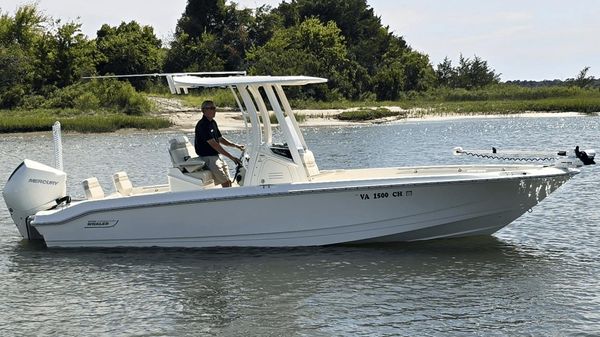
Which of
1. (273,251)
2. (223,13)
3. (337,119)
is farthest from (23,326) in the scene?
(223,13)

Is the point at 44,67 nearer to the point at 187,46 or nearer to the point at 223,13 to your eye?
the point at 187,46

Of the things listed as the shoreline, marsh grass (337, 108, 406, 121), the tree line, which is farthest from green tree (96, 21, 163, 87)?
marsh grass (337, 108, 406, 121)

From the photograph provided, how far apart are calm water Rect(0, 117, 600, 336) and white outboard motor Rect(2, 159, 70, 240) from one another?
631 millimetres

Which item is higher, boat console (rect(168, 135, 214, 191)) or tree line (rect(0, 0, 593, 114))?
tree line (rect(0, 0, 593, 114))

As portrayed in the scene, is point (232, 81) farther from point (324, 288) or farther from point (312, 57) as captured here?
point (312, 57)

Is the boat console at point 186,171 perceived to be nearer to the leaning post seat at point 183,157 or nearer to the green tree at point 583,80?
the leaning post seat at point 183,157

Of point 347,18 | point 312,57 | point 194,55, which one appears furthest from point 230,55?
point 347,18

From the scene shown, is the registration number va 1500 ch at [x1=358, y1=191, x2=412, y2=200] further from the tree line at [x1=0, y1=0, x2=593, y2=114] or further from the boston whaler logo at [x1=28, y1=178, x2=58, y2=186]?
the tree line at [x1=0, y1=0, x2=593, y2=114]

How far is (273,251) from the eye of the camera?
1216 cm

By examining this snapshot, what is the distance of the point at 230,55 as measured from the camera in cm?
7019

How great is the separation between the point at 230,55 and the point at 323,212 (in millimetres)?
59481

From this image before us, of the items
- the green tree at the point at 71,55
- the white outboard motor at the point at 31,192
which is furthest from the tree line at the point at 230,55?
the white outboard motor at the point at 31,192

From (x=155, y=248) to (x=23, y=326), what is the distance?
11.0 feet

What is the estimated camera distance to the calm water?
909 centimetres
